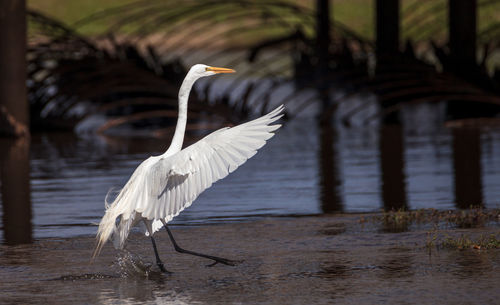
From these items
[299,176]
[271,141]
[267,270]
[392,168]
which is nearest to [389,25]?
[271,141]

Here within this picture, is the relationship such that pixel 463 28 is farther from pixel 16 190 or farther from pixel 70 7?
pixel 70 7

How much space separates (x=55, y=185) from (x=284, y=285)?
6536mm

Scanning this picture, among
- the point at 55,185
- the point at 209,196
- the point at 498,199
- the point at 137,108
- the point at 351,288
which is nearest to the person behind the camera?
the point at 351,288

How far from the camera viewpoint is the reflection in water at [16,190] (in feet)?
31.3

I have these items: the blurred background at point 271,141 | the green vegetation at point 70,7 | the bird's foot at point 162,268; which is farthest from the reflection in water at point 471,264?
the green vegetation at point 70,7

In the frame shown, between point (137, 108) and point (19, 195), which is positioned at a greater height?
point (137, 108)

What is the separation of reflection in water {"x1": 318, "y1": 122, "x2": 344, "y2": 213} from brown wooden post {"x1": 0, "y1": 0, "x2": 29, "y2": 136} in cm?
530

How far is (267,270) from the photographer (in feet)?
24.7

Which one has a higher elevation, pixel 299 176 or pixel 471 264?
pixel 299 176

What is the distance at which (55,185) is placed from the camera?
13.0 meters

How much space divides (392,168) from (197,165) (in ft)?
21.8

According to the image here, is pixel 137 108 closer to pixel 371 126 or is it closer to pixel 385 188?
pixel 371 126

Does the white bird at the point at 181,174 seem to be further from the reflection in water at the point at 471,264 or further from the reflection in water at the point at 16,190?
the reflection in water at the point at 16,190

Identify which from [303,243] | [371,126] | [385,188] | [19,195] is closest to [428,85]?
[371,126]
